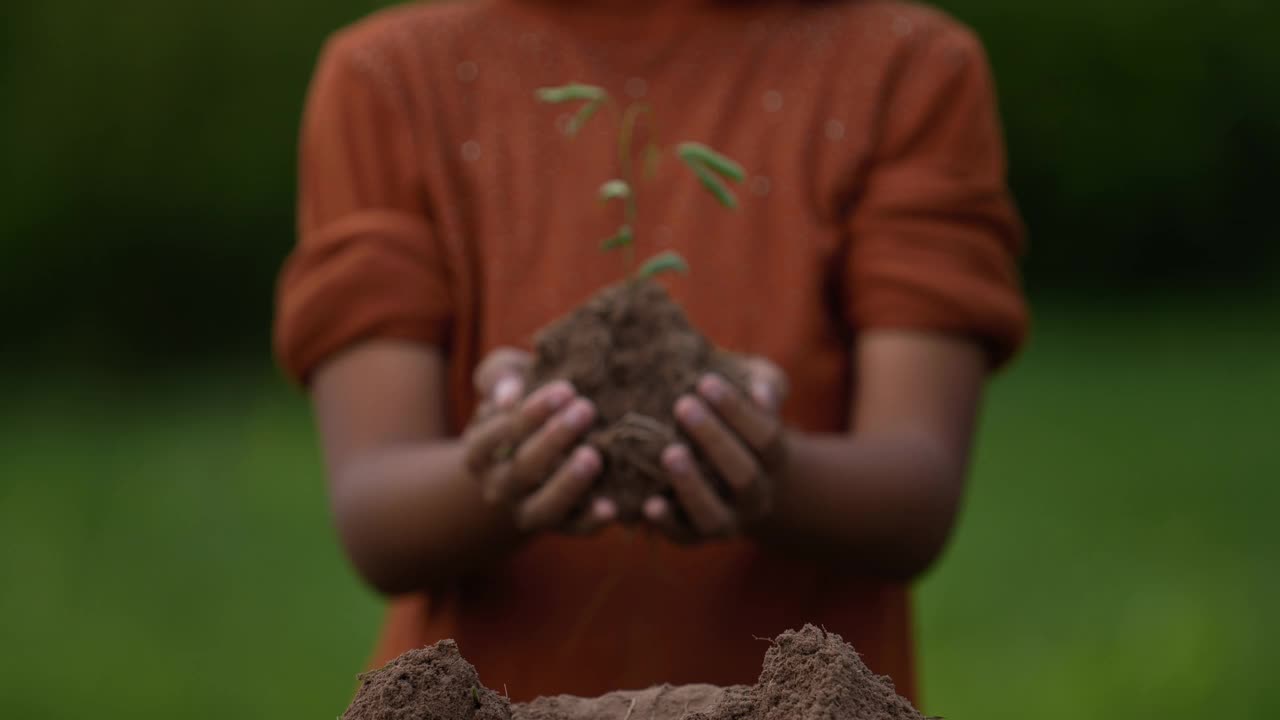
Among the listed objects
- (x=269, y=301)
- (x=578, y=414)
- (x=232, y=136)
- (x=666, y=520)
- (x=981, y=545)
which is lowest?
(x=981, y=545)

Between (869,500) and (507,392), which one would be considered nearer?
(507,392)

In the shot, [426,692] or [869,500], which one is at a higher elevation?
[426,692]

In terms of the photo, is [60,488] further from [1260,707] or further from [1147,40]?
[1147,40]

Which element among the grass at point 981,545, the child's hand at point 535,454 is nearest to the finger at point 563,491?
the child's hand at point 535,454

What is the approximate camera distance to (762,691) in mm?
940

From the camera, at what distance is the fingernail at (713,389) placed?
138 centimetres

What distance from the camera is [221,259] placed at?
5367mm

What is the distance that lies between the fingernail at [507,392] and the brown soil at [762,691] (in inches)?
18.8

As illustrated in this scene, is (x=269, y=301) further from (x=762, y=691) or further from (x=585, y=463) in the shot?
(x=762, y=691)

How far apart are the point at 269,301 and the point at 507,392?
4161 mm

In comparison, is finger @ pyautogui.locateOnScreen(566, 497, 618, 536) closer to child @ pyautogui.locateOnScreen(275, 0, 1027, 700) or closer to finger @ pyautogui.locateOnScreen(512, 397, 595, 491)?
finger @ pyautogui.locateOnScreen(512, 397, 595, 491)

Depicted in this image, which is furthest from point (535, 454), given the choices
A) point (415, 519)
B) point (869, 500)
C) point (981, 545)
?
point (981, 545)

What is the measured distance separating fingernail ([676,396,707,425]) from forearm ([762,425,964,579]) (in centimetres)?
17

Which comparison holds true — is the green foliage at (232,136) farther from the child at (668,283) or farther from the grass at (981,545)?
the child at (668,283)
